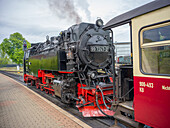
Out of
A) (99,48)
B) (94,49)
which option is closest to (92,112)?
(94,49)

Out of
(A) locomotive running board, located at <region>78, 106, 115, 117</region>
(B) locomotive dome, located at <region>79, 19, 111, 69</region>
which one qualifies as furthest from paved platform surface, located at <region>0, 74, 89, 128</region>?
(B) locomotive dome, located at <region>79, 19, 111, 69</region>

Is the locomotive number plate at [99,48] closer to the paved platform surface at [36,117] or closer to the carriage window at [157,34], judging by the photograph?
the paved platform surface at [36,117]

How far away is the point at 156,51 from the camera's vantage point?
254 cm

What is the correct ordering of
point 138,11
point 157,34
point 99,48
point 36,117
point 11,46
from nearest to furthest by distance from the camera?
point 157,34
point 138,11
point 36,117
point 99,48
point 11,46

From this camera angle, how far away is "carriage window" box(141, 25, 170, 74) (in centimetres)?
236

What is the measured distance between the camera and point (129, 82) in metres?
3.62

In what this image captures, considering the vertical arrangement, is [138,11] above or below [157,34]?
above

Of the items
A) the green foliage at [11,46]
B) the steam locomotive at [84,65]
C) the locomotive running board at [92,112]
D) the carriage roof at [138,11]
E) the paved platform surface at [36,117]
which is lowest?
the paved platform surface at [36,117]

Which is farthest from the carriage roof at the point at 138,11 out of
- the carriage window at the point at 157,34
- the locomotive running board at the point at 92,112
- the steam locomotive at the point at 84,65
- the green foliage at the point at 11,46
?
the green foliage at the point at 11,46

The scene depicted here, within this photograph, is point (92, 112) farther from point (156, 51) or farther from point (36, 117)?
point (156, 51)

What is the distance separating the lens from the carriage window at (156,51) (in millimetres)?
2359

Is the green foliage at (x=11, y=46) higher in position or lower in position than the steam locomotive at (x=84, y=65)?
higher

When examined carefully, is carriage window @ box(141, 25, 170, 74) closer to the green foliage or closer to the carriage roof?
the carriage roof

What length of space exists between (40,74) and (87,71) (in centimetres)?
456
